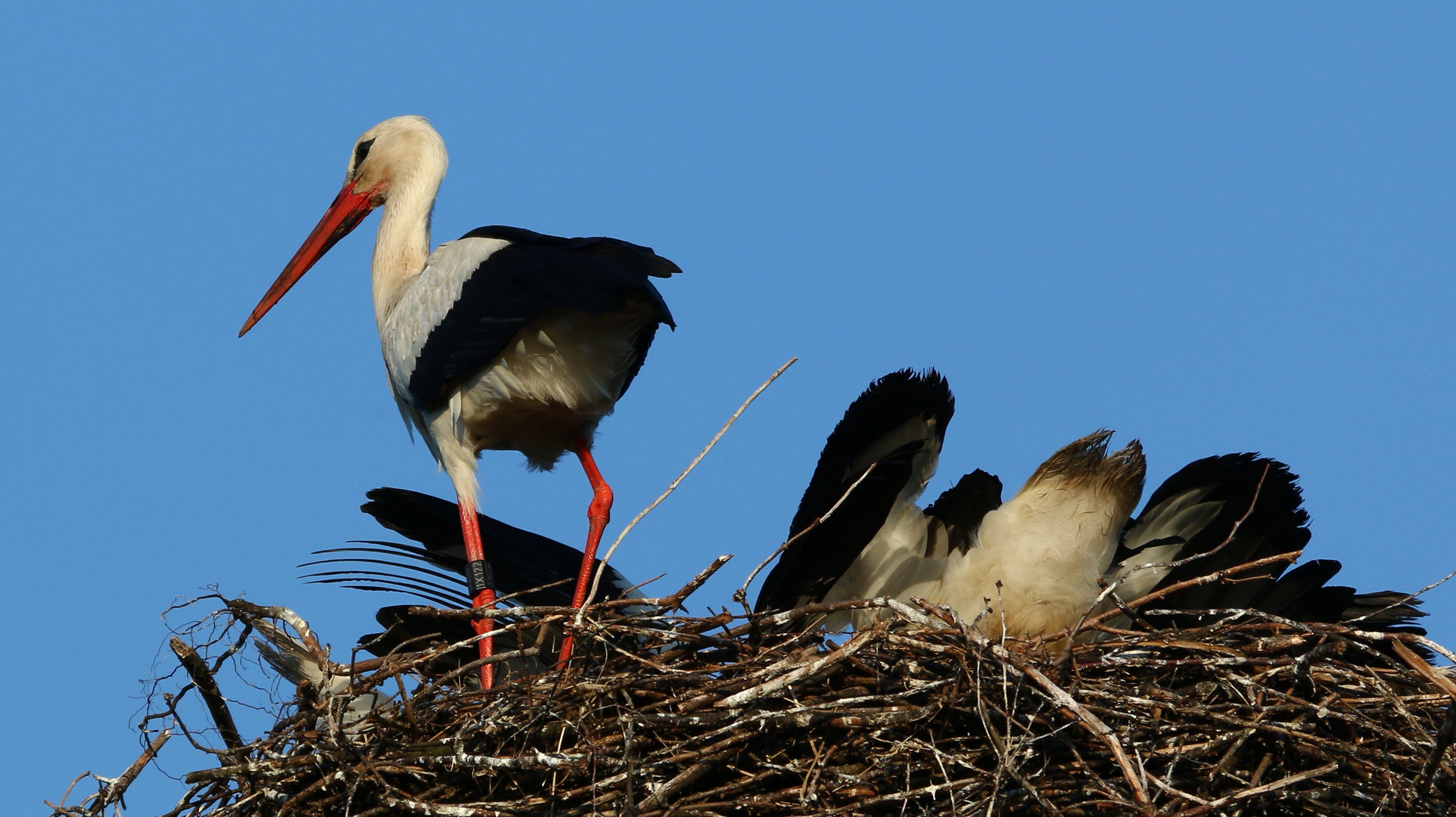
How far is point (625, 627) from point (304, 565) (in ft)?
7.00

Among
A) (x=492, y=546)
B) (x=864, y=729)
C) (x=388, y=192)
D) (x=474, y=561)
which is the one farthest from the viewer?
(x=388, y=192)

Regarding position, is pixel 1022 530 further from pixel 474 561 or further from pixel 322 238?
pixel 322 238

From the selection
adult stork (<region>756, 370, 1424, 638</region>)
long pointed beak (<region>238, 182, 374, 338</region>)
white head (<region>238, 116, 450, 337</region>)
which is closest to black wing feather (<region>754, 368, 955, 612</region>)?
adult stork (<region>756, 370, 1424, 638</region>)

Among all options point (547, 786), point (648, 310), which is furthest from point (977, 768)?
point (648, 310)

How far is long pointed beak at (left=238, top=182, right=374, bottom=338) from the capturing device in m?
7.21

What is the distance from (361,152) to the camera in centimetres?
720

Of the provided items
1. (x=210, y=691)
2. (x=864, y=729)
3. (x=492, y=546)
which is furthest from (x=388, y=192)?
(x=864, y=729)

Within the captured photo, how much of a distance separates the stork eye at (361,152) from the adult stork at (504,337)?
37 cm

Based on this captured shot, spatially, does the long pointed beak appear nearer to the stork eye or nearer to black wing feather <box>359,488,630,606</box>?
the stork eye

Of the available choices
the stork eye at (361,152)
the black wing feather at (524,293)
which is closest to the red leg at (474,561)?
the black wing feather at (524,293)

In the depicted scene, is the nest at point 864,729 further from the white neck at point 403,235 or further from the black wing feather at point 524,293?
the white neck at point 403,235

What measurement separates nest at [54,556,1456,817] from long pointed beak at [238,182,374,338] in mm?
2945

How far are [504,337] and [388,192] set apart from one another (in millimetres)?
1724

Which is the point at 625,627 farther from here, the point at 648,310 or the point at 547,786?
the point at 648,310
